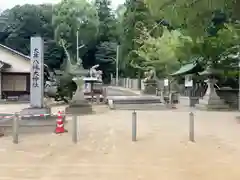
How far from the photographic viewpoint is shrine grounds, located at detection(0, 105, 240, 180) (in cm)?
776

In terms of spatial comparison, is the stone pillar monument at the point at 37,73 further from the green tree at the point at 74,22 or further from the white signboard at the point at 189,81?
the green tree at the point at 74,22

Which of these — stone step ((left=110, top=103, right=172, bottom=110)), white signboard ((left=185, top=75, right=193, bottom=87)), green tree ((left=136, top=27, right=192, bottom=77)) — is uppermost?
green tree ((left=136, top=27, right=192, bottom=77))

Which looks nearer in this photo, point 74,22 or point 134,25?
point 134,25

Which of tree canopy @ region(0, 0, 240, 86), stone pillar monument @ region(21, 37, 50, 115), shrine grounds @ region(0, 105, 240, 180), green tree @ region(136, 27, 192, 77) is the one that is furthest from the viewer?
green tree @ region(136, 27, 192, 77)

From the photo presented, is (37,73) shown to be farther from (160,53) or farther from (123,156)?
(160,53)

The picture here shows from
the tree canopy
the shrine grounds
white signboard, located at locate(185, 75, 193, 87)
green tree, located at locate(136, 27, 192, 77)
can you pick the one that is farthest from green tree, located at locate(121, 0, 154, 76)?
the shrine grounds

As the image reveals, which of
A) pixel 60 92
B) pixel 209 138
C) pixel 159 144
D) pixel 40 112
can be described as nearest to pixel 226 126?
pixel 209 138

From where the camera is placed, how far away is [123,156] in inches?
375

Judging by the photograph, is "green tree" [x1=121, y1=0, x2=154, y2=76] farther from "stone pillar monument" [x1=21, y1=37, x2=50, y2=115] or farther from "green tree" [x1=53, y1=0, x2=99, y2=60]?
"stone pillar monument" [x1=21, y1=37, x2=50, y2=115]

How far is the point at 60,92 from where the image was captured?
1193 inches

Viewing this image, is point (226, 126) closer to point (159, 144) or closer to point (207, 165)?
point (159, 144)

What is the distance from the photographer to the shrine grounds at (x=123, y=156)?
7758 mm

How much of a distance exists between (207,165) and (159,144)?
2889 millimetres

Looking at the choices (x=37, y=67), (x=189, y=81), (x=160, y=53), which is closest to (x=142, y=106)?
(x=189, y=81)
